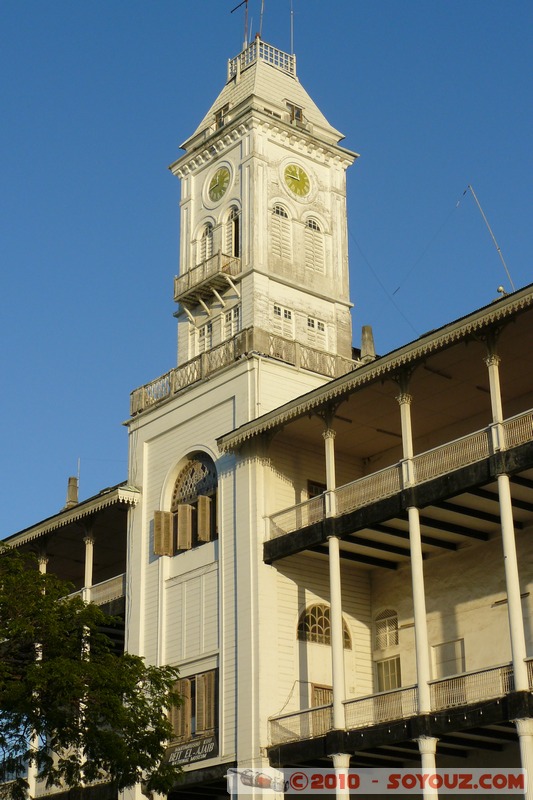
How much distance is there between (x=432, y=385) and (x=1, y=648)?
1314 cm

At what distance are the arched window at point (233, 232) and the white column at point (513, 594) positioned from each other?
17528mm

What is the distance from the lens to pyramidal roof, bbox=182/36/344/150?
45.2 m

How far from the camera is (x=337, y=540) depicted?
3300cm

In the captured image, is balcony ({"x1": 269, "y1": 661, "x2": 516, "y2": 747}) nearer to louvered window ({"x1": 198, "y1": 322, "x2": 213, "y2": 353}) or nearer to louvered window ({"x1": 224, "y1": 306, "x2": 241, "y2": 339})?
louvered window ({"x1": 224, "y1": 306, "x2": 241, "y2": 339})

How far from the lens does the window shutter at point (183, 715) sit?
36.0m

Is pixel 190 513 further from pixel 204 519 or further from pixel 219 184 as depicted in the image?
pixel 219 184

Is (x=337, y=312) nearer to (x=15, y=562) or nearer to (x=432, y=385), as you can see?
(x=432, y=385)

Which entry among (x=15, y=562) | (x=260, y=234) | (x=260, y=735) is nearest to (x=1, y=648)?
(x=15, y=562)

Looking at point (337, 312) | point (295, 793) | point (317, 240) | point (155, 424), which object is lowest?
point (295, 793)

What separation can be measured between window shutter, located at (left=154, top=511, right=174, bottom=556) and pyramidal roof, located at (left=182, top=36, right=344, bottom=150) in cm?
1503

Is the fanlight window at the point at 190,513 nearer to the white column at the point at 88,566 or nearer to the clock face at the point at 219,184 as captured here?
the white column at the point at 88,566

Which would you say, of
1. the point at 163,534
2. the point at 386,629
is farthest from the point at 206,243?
the point at 386,629

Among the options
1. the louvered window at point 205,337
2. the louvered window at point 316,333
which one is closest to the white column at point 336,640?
the louvered window at point 316,333

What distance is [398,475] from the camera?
31.8 metres
